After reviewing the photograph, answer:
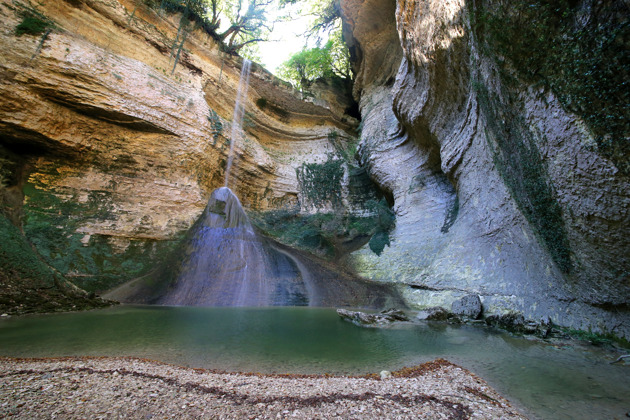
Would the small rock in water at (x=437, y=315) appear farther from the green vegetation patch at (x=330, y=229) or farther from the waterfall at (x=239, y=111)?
the waterfall at (x=239, y=111)

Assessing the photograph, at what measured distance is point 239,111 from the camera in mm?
16797

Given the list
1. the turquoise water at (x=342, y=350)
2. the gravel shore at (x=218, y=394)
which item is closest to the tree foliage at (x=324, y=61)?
the turquoise water at (x=342, y=350)

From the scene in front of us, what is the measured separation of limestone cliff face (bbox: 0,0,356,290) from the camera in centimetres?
882

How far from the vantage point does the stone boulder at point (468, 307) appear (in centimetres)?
684

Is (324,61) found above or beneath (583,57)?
above

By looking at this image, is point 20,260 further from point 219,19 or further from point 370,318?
point 219,19

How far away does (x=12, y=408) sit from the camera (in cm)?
194

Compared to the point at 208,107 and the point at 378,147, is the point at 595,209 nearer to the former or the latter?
the point at 378,147

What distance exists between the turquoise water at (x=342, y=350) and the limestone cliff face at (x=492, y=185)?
4.94 feet

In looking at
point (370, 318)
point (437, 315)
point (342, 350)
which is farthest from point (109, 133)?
point (437, 315)

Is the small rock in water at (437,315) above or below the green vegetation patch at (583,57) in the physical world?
below

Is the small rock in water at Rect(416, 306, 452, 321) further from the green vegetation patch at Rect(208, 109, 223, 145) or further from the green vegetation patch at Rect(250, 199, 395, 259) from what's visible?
the green vegetation patch at Rect(208, 109, 223, 145)

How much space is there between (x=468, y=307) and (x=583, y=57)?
5662mm

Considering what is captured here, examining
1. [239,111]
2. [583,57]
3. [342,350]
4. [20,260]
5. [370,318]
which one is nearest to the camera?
[583,57]
